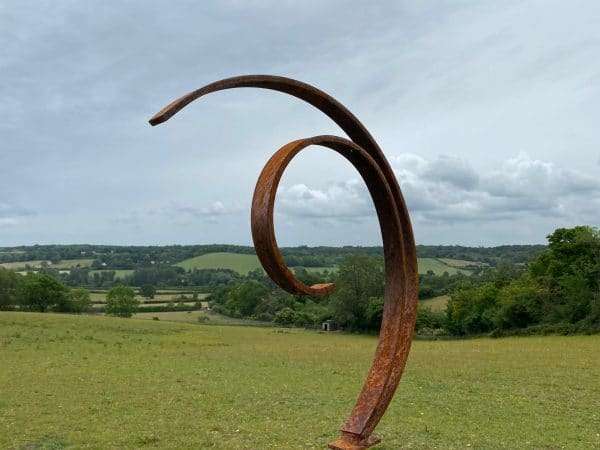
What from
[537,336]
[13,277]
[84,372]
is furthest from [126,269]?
[84,372]

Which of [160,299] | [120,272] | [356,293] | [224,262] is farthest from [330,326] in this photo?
[120,272]

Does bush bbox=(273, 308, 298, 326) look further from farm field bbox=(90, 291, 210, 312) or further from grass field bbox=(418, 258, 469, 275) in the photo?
grass field bbox=(418, 258, 469, 275)

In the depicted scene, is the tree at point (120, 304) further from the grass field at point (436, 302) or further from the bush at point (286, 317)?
the grass field at point (436, 302)

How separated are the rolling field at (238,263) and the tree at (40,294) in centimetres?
5086

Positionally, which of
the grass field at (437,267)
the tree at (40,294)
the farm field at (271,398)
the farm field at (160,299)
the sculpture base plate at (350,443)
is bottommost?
the farm field at (160,299)

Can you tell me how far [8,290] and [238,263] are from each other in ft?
192

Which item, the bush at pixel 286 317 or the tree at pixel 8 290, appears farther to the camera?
the tree at pixel 8 290

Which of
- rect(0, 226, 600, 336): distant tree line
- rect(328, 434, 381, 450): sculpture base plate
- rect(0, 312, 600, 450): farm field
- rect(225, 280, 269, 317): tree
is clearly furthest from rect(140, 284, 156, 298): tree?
rect(328, 434, 381, 450): sculpture base plate

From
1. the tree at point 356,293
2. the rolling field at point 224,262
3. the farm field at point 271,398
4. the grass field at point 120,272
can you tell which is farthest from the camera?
the rolling field at point 224,262

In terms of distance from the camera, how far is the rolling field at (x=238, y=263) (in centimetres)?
11044

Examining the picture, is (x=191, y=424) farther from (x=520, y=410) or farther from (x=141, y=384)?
(x=520, y=410)

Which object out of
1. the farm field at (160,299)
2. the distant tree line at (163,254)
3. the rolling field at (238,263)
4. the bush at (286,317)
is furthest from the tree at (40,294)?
the distant tree line at (163,254)

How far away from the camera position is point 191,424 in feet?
40.8

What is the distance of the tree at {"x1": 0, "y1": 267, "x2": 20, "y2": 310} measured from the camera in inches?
2712
